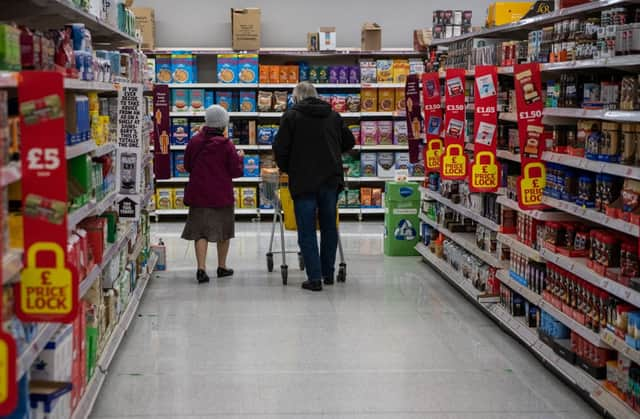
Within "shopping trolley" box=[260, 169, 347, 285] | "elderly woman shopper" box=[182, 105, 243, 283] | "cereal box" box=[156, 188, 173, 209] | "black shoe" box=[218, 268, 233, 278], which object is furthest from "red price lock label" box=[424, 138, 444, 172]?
"cereal box" box=[156, 188, 173, 209]

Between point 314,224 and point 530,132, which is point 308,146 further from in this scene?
point 530,132

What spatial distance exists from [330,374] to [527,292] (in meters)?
1.44

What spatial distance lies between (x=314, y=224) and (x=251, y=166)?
477 centimetres

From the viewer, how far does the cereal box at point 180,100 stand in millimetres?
12305

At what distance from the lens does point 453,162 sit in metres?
7.06

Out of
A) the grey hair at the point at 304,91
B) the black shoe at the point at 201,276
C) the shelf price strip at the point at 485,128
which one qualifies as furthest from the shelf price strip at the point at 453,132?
the black shoe at the point at 201,276

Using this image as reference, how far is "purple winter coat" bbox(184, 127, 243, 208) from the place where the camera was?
315 inches

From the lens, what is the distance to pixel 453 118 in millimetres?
7039

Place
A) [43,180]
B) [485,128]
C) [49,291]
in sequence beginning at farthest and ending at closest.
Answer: [485,128]
[49,291]
[43,180]

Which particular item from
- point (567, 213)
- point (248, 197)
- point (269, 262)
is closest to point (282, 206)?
point (269, 262)

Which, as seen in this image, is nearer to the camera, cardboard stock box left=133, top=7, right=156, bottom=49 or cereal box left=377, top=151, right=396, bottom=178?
cardboard stock box left=133, top=7, right=156, bottom=49

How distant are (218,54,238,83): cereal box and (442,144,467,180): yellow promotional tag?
5.74 metres

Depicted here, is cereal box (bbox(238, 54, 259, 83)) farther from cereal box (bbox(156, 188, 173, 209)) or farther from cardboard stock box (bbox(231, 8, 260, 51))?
cereal box (bbox(156, 188, 173, 209))

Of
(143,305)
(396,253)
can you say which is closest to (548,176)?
(143,305)
